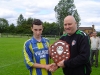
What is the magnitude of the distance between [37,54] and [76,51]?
694mm

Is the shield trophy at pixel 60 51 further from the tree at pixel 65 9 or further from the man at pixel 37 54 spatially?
the tree at pixel 65 9

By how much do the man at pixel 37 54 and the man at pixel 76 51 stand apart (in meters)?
0.36

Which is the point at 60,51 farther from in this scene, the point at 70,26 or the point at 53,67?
the point at 70,26

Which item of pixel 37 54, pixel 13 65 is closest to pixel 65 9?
pixel 13 65

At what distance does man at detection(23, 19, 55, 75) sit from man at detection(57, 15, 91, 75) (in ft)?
1.16

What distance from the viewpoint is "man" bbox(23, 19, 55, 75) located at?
3744 millimetres

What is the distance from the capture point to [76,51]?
355 cm

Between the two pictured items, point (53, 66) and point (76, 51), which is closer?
point (76, 51)

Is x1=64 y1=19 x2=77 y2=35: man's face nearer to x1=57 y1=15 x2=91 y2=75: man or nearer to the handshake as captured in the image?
x1=57 y1=15 x2=91 y2=75: man

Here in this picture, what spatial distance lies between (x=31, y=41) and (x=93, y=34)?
311 inches

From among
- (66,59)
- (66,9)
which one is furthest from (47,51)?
(66,9)

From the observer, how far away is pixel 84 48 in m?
3.44

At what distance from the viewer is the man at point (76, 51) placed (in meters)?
3.43

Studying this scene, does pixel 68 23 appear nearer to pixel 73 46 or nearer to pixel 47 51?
pixel 73 46
